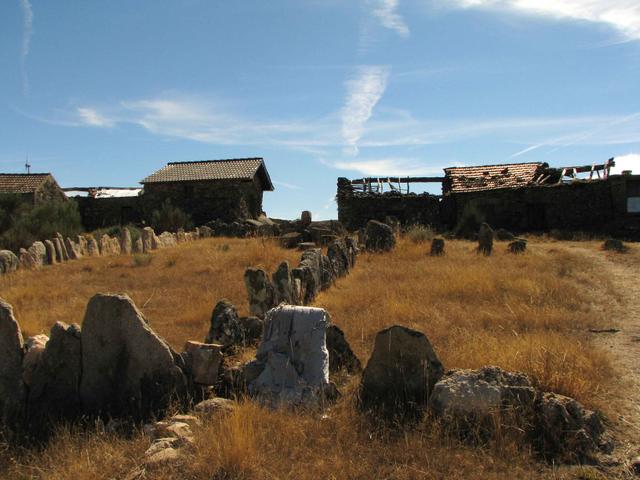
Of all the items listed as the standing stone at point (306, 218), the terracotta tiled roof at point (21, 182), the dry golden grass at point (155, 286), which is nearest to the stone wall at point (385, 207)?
the standing stone at point (306, 218)

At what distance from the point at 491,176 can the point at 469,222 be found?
15.1ft

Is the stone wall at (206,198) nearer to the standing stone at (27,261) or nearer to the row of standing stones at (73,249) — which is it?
the row of standing stones at (73,249)

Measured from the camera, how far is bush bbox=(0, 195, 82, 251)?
1945cm

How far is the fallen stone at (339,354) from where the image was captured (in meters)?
5.54

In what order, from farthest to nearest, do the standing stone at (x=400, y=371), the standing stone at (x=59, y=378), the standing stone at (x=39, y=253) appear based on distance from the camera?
1. the standing stone at (x=39, y=253)
2. the standing stone at (x=59, y=378)
3. the standing stone at (x=400, y=371)

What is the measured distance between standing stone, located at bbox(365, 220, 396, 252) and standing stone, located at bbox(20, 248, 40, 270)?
9.25 meters

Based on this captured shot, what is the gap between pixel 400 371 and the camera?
4.65 meters

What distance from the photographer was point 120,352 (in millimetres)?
4871

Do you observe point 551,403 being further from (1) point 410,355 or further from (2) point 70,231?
(2) point 70,231

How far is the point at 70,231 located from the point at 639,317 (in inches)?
854

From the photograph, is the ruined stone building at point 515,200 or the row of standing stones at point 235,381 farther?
the ruined stone building at point 515,200

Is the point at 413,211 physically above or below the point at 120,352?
above

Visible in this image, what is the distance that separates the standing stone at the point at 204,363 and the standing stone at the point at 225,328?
1.00 metres

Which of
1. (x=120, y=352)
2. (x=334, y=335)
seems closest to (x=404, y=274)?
(x=334, y=335)
